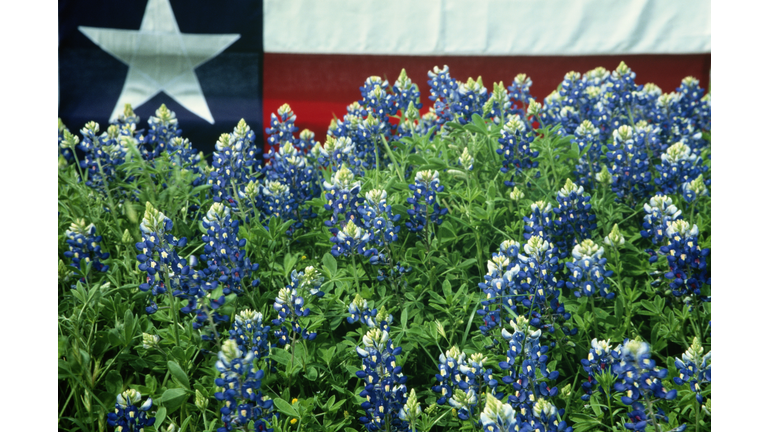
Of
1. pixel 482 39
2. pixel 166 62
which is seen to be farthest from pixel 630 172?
pixel 166 62

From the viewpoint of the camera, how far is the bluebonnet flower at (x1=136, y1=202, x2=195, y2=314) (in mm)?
1086

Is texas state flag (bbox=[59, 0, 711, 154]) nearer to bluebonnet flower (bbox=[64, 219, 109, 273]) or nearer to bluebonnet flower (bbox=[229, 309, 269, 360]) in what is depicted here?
bluebonnet flower (bbox=[64, 219, 109, 273])

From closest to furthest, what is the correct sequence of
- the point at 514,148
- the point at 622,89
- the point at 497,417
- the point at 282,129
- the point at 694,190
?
the point at 497,417 < the point at 694,190 < the point at 514,148 < the point at 282,129 < the point at 622,89

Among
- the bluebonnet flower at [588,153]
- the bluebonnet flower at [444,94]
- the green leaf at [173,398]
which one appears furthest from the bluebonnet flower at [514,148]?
the green leaf at [173,398]

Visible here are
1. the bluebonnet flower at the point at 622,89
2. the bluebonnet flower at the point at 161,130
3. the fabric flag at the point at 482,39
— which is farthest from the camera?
the fabric flag at the point at 482,39

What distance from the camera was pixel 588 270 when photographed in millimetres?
1134

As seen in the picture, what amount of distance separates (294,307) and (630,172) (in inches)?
39.5

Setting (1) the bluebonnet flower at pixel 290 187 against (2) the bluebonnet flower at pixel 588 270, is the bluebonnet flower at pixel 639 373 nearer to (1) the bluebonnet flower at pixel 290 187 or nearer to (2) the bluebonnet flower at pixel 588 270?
(2) the bluebonnet flower at pixel 588 270

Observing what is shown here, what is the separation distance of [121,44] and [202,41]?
428mm

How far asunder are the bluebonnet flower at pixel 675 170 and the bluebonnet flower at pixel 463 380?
840mm

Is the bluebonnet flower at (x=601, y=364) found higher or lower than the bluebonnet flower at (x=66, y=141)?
lower

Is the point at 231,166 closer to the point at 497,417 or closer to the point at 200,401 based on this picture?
the point at 200,401

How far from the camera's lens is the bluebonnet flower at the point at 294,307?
1.10m

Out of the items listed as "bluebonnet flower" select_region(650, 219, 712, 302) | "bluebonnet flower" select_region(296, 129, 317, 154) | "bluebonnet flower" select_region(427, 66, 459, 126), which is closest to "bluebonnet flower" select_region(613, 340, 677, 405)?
"bluebonnet flower" select_region(650, 219, 712, 302)
